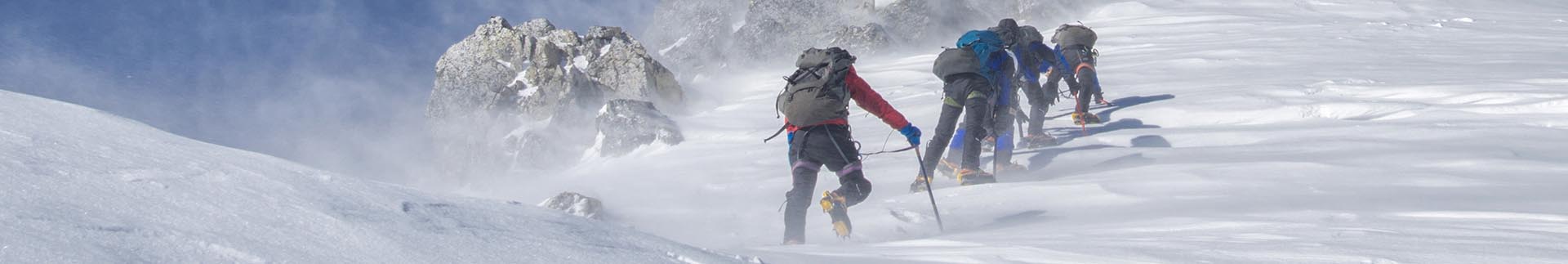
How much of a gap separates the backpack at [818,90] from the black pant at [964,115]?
1.65 m

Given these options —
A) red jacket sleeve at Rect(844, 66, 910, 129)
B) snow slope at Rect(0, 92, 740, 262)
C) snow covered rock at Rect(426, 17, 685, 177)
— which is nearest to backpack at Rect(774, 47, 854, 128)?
red jacket sleeve at Rect(844, 66, 910, 129)

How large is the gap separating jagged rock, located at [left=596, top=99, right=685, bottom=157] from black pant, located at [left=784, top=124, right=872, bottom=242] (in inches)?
375

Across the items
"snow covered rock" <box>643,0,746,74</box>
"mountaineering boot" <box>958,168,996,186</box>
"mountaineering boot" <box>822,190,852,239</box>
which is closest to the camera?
"mountaineering boot" <box>822,190,852,239</box>

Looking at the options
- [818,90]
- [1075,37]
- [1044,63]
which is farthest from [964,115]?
[1075,37]

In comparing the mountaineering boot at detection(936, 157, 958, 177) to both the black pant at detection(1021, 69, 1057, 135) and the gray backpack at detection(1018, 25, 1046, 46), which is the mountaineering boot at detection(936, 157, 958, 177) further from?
the black pant at detection(1021, 69, 1057, 135)

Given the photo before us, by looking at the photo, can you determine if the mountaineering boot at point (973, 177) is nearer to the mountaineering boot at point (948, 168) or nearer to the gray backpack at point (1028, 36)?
the mountaineering boot at point (948, 168)

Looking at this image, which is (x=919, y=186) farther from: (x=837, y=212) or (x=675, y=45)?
(x=675, y=45)

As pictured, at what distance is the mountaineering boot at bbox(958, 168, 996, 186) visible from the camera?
8.15 m

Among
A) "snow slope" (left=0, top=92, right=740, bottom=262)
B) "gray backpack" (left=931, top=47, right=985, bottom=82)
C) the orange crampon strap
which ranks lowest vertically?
"snow slope" (left=0, top=92, right=740, bottom=262)

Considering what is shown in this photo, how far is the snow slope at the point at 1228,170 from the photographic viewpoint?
4910 mm

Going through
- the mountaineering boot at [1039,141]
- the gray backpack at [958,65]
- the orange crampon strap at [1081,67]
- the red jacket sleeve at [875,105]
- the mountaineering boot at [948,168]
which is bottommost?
the mountaineering boot at [948,168]

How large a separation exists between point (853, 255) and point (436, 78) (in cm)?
2122

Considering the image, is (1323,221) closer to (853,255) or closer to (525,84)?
(853,255)

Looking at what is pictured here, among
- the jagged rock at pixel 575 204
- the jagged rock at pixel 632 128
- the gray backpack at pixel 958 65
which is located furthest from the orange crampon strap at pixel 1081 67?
the jagged rock at pixel 632 128
